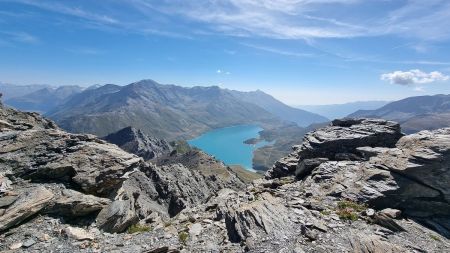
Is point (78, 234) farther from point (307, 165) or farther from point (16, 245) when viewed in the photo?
point (307, 165)

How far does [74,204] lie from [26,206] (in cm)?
335

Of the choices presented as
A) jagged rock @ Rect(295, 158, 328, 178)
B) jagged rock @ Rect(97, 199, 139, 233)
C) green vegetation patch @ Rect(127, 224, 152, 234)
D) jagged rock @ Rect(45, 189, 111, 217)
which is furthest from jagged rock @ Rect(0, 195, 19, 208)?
jagged rock @ Rect(295, 158, 328, 178)

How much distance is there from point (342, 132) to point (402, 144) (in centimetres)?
841

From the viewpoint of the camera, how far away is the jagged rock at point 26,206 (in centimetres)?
2197

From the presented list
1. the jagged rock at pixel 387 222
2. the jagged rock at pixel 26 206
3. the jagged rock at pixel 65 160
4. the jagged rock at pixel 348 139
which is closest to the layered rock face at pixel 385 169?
the jagged rock at pixel 348 139


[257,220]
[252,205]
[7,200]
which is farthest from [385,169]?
[7,200]

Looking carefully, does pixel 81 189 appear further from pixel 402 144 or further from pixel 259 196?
pixel 402 144

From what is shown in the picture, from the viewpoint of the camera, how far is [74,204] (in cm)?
2570

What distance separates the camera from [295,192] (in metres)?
32.2

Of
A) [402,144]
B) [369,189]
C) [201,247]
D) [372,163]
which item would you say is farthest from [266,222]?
[402,144]

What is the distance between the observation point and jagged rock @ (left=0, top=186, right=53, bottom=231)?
22.0m

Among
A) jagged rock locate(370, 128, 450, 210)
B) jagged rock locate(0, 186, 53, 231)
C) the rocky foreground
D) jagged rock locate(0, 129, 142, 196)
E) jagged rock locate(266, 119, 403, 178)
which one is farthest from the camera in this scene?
jagged rock locate(266, 119, 403, 178)

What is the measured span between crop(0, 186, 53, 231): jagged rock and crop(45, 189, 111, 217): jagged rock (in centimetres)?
73

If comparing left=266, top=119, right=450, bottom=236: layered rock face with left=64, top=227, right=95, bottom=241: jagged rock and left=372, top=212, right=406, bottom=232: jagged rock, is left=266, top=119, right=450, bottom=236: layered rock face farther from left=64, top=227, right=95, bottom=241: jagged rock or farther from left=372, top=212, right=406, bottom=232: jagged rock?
left=64, top=227, right=95, bottom=241: jagged rock
